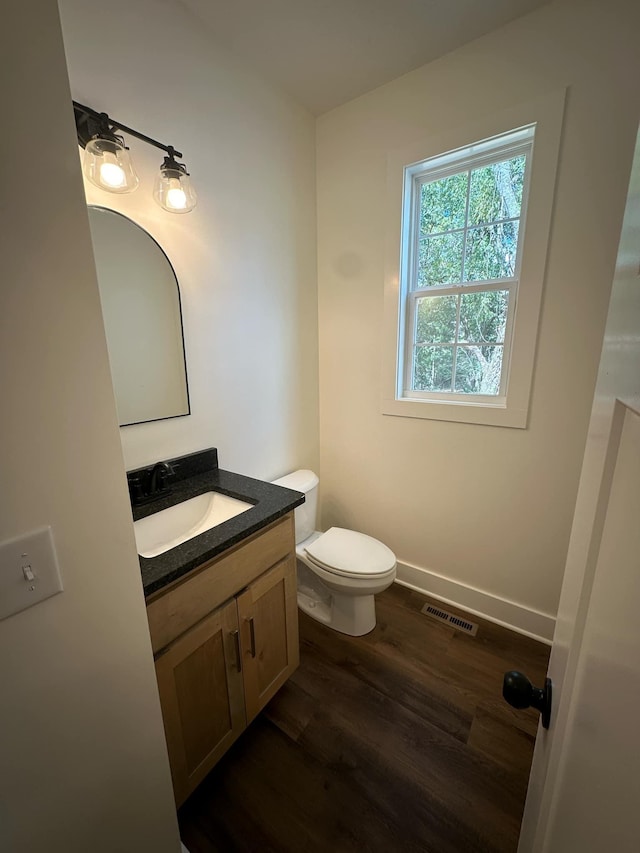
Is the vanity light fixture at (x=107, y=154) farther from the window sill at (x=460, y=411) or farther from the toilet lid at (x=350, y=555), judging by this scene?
the toilet lid at (x=350, y=555)

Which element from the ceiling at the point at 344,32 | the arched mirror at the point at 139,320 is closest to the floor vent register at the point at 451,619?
the arched mirror at the point at 139,320

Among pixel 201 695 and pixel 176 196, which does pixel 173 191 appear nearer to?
pixel 176 196

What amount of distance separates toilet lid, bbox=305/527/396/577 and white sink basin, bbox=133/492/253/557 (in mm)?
542

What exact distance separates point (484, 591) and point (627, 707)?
5.92 ft

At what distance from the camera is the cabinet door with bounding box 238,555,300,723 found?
1159 mm

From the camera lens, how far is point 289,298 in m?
1.89

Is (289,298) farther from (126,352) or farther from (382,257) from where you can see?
(126,352)

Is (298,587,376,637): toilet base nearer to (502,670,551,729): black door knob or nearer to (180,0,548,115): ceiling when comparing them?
(502,670,551,729): black door knob

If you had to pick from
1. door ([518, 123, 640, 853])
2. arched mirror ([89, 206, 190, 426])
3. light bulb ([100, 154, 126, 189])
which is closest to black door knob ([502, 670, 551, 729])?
door ([518, 123, 640, 853])

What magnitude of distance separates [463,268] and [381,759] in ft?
6.96

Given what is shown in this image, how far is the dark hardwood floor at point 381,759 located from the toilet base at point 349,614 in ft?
0.23

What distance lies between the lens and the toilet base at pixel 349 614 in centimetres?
171

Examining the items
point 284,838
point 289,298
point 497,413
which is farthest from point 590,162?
Answer: point 284,838

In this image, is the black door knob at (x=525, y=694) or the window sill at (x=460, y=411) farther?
the window sill at (x=460, y=411)
